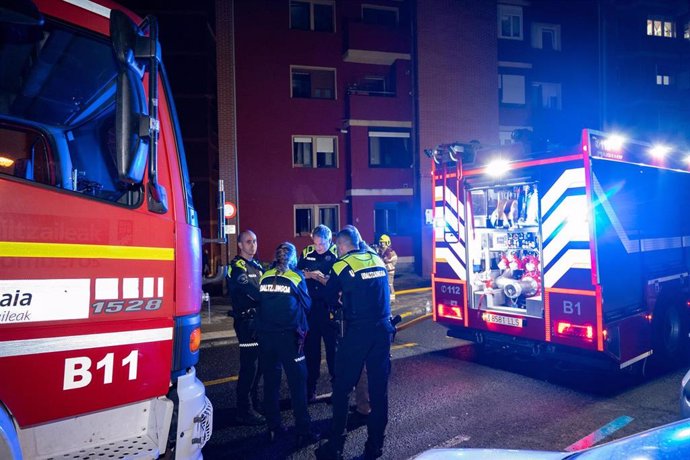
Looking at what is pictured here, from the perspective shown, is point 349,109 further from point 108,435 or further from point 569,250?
point 108,435

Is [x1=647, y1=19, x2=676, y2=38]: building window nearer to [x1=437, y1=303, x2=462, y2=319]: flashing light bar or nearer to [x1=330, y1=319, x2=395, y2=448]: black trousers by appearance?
[x1=437, y1=303, x2=462, y2=319]: flashing light bar

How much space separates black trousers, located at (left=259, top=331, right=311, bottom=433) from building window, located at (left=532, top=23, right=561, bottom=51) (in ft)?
82.4

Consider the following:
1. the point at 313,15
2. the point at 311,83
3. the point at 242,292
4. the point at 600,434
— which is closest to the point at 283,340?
the point at 242,292

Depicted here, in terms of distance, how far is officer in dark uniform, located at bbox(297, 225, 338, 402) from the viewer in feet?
18.1

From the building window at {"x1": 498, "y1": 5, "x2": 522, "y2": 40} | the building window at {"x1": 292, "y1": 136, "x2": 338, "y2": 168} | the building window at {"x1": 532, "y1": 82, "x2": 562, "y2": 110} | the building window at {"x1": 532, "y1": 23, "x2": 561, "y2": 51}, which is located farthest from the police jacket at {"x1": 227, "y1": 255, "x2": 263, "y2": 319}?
the building window at {"x1": 532, "y1": 23, "x2": 561, "y2": 51}

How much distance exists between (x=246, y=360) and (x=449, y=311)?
326 cm

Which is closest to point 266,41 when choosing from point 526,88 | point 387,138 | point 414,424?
point 387,138

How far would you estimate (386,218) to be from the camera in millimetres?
21422

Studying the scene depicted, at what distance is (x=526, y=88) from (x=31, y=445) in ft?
84.4

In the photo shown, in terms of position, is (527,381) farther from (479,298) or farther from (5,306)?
(5,306)

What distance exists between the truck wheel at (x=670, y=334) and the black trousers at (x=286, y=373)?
4.82m

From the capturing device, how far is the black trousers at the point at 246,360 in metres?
4.83

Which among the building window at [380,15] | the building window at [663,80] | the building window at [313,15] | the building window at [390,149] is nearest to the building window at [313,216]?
→ the building window at [390,149]

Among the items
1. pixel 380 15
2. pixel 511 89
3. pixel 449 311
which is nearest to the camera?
pixel 449 311
